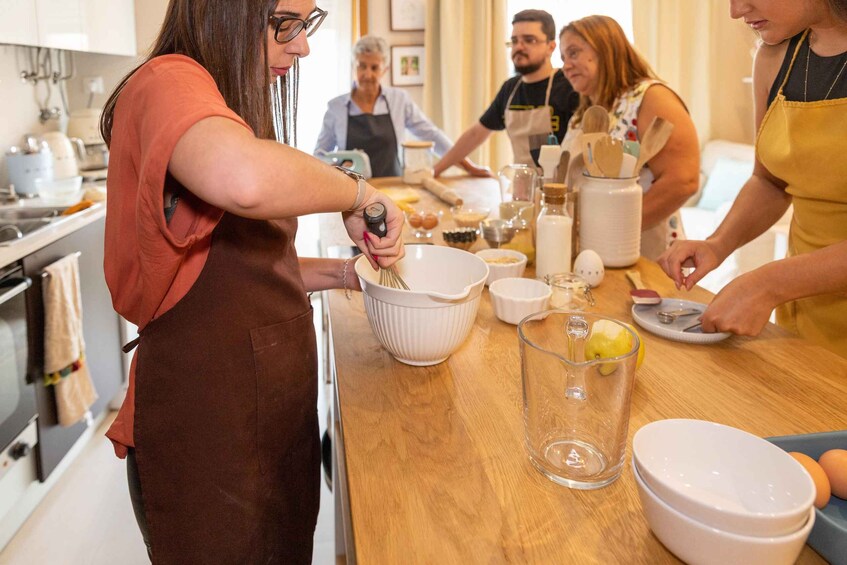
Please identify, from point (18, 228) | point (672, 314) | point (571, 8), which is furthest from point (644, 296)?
point (571, 8)

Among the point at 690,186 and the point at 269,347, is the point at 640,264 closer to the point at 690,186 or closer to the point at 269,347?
the point at 690,186

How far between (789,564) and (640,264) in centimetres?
102

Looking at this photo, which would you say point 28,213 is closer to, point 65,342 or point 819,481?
point 65,342

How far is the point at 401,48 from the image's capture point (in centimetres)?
439

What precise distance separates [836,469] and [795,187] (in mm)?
810

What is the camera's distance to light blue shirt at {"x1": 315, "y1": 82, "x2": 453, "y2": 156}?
3.70 meters

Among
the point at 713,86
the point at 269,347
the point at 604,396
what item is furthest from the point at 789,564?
the point at 713,86

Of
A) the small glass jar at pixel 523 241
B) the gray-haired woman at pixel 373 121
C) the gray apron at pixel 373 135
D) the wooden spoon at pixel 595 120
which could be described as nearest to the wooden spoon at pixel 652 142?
the wooden spoon at pixel 595 120

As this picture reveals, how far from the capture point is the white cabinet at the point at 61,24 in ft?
7.87

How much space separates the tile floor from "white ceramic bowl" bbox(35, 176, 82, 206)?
100 centimetres

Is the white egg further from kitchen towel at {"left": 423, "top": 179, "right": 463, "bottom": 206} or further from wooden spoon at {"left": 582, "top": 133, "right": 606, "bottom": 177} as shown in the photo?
kitchen towel at {"left": 423, "top": 179, "right": 463, "bottom": 206}

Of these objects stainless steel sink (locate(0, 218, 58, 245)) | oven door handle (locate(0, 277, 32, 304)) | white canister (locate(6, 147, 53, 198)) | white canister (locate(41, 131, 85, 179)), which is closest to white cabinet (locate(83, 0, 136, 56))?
white canister (locate(41, 131, 85, 179))

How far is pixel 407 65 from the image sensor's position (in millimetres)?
4445

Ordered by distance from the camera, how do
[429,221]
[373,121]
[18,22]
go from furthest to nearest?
[373,121]
[18,22]
[429,221]
